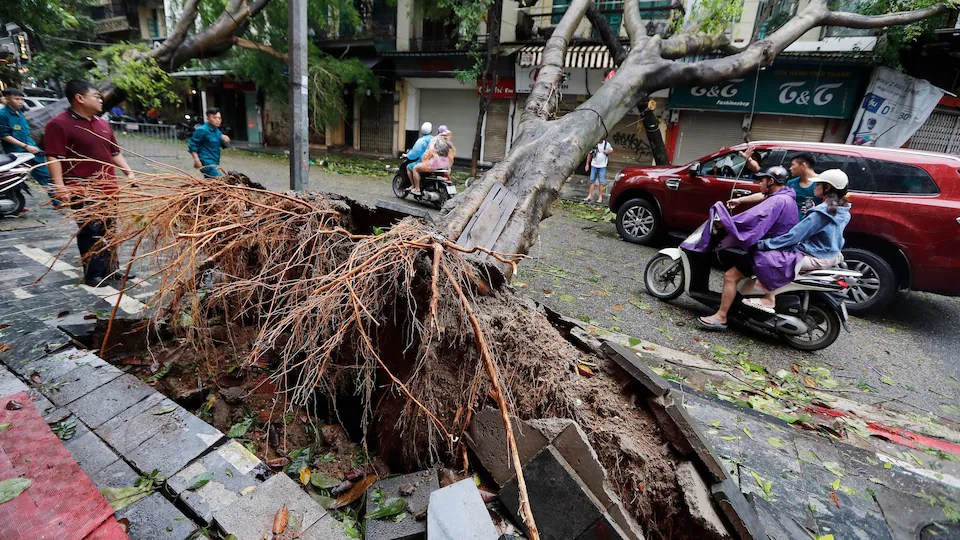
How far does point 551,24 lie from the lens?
49.5 feet

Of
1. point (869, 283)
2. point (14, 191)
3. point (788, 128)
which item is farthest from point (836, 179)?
point (14, 191)

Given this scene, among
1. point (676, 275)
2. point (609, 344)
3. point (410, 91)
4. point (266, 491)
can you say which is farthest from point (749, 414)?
point (410, 91)

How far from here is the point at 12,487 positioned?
1.92 metres

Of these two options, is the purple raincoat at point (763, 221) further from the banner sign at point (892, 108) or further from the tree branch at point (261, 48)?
the tree branch at point (261, 48)

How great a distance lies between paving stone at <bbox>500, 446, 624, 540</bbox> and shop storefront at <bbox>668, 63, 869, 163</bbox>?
12266 millimetres

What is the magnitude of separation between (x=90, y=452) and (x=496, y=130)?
16227 millimetres

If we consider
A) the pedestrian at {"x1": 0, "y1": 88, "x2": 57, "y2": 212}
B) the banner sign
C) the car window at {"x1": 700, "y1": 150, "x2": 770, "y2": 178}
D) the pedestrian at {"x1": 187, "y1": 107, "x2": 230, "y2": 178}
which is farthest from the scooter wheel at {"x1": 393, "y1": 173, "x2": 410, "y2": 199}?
the banner sign

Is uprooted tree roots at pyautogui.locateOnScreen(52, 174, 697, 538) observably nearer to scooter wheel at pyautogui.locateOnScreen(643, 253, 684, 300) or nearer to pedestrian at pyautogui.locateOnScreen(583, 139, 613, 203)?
scooter wheel at pyautogui.locateOnScreen(643, 253, 684, 300)

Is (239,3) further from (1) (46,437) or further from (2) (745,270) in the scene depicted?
(2) (745,270)

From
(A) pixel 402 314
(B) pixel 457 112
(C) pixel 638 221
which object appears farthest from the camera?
(B) pixel 457 112

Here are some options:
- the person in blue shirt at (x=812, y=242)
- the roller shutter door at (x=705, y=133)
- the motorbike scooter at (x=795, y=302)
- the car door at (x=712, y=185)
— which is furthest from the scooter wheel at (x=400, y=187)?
the roller shutter door at (x=705, y=133)

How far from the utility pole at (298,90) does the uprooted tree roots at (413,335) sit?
8.67 feet

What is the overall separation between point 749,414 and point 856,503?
0.84 m

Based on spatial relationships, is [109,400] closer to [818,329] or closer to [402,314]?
[402,314]
